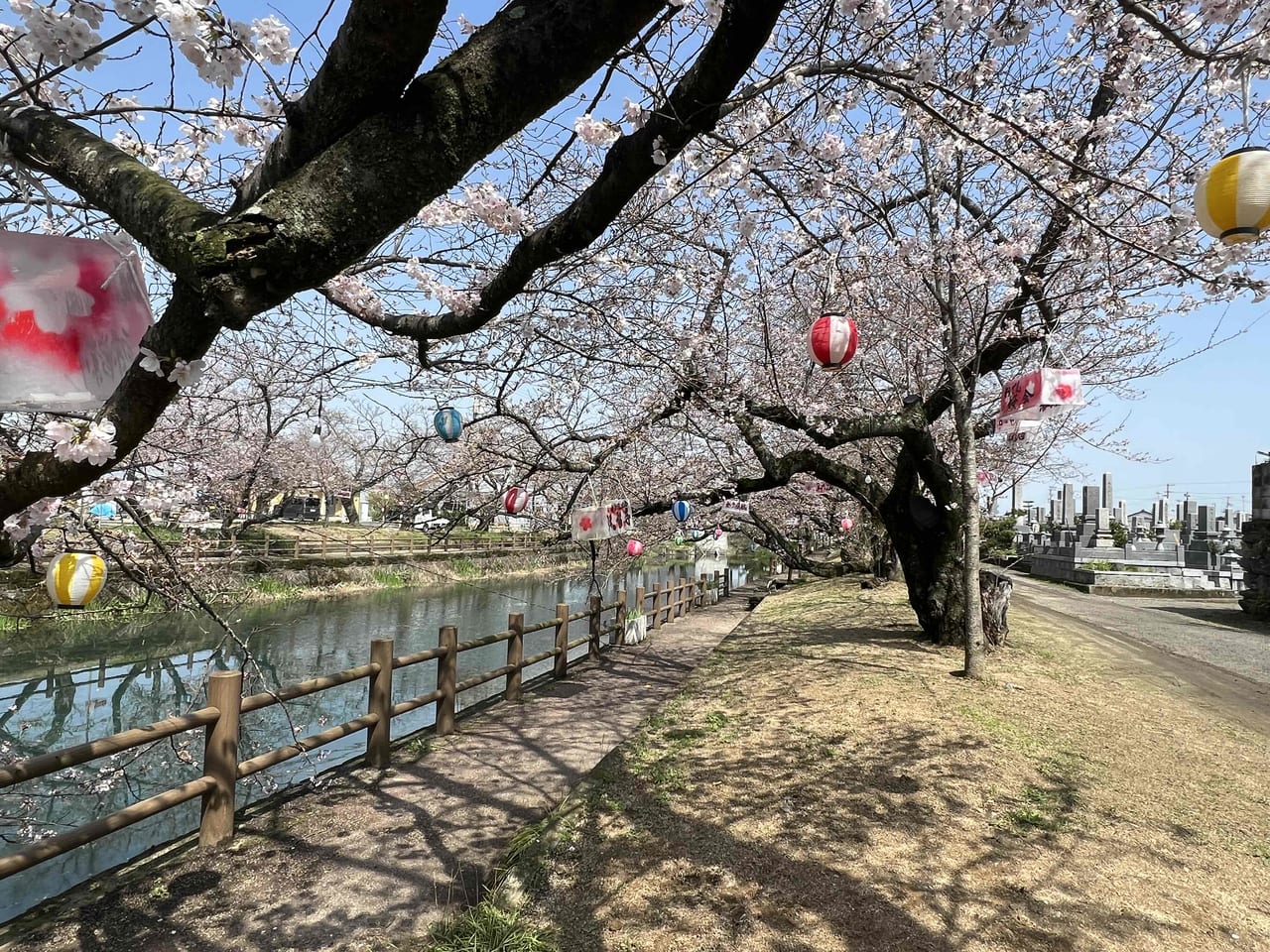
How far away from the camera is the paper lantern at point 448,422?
569 cm

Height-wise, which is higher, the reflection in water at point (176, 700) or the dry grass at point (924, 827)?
the dry grass at point (924, 827)

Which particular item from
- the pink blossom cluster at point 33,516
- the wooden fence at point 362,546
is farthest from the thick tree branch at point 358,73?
the wooden fence at point 362,546

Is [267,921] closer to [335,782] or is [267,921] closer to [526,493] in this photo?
[335,782]

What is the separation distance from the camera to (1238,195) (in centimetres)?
267

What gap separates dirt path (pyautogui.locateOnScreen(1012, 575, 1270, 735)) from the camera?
6715 mm

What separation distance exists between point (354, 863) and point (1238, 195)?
5163mm

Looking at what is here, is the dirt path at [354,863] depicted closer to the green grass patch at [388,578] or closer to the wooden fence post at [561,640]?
the wooden fence post at [561,640]

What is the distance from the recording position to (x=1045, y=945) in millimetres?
2678

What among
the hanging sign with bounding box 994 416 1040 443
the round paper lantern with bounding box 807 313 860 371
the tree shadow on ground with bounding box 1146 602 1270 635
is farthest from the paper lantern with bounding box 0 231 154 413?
the tree shadow on ground with bounding box 1146 602 1270 635

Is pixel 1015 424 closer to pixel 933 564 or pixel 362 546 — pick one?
pixel 933 564

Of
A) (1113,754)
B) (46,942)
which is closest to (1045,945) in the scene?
(1113,754)

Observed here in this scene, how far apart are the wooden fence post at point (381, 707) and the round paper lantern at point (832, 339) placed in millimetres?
3921

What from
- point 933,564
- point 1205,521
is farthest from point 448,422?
point 1205,521

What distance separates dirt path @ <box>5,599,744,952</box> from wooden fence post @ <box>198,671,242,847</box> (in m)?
0.12
